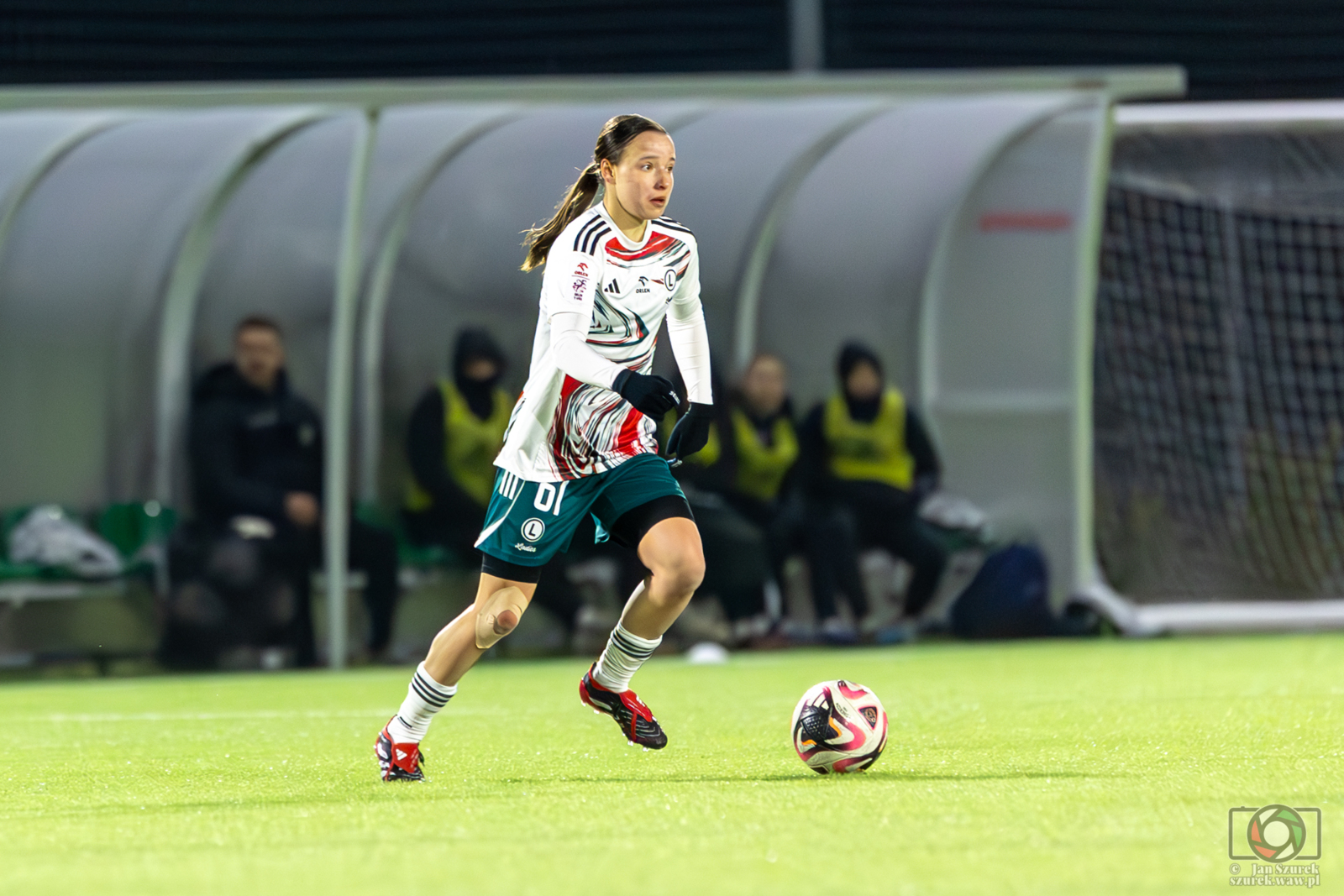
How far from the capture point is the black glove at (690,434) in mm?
4895

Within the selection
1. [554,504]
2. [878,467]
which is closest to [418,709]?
[554,504]

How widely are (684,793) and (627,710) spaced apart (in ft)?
2.79

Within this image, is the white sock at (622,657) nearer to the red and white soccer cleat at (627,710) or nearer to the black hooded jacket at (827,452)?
the red and white soccer cleat at (627,710)

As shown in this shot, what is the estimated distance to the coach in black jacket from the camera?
9.71 m

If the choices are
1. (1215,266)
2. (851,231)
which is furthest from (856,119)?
(1215,266)

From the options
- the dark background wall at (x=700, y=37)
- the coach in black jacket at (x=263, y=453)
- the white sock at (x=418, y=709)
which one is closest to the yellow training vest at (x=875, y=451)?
the coach in black jacket at (x=263, y=453)

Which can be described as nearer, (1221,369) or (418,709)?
(418,709)

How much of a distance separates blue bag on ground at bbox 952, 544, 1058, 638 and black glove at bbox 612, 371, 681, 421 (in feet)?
19.6

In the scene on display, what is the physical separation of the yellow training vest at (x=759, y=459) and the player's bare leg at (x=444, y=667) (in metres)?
5.32

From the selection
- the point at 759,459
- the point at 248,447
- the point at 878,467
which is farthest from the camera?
the point at 878,467

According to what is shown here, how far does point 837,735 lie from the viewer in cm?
468

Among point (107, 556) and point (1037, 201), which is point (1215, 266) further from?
point (107, 556)

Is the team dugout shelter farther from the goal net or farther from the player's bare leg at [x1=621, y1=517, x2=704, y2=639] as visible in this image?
the player's bare leg at [x1=621, y1=517, x2=704, y2=639]

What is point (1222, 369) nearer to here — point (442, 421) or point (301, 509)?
point (442, 421)
